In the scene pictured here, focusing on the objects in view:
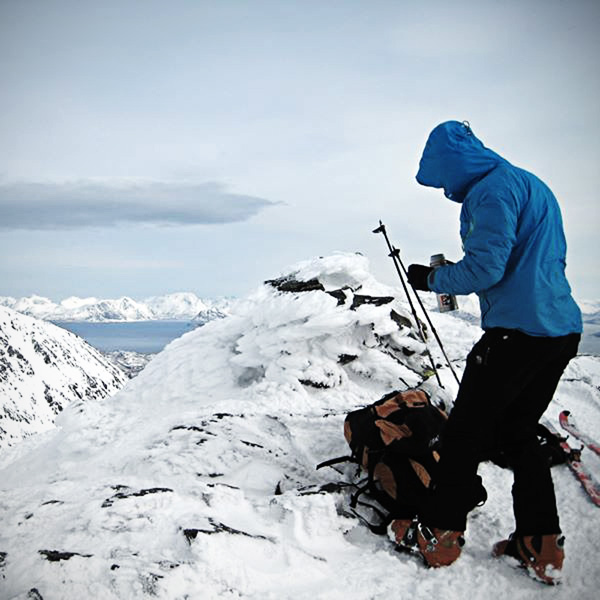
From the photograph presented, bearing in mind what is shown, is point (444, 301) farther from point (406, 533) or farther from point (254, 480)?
point (254, 480)

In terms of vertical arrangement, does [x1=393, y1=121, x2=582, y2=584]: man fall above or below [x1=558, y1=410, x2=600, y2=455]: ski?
above

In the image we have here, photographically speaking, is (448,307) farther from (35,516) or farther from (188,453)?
(35,516)

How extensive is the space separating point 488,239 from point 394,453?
2495mm

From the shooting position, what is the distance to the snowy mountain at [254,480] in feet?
10.3

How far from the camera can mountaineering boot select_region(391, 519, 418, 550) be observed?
11.8ft

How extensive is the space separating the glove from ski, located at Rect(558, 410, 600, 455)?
351 centimetres

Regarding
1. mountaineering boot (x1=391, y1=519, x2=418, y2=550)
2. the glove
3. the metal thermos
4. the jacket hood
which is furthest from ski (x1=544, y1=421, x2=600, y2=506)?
the jacket hood

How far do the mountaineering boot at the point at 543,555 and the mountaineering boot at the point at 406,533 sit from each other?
838 mm

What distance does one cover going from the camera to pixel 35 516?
12.7 ft

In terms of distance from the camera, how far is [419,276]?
3959 millimetres

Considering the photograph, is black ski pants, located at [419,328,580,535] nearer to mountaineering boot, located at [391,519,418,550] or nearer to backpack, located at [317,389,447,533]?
mountaineering boot, located at [391,519,418,550]

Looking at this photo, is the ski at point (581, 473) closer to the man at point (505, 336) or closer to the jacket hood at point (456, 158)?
the man at point (505, 336)

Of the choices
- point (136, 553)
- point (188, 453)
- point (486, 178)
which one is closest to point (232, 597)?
point (136, 553)

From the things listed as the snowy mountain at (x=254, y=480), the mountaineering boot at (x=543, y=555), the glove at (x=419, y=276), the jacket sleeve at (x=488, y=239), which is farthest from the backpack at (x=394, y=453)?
the jacket sleeve at (x=488, y=239)
